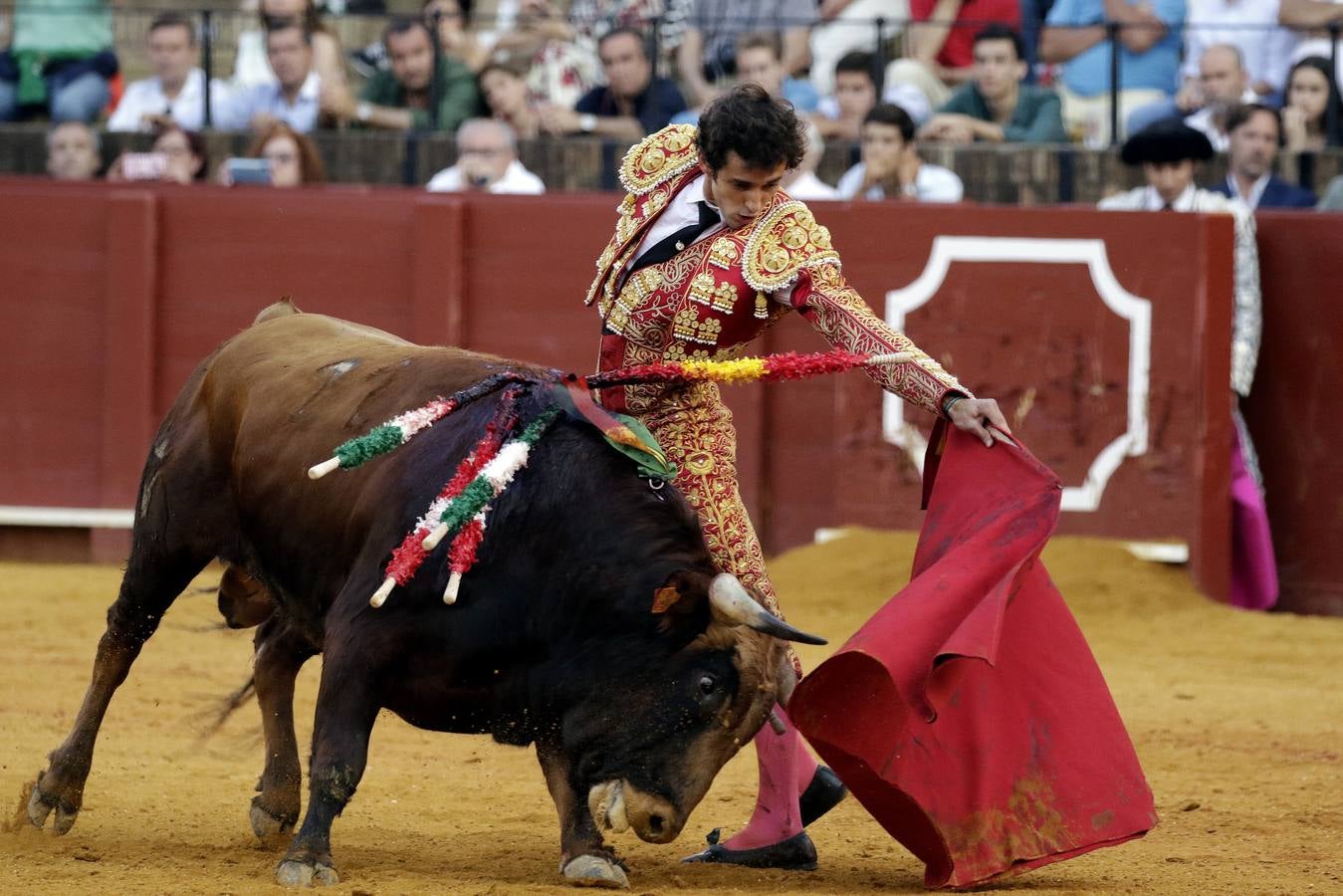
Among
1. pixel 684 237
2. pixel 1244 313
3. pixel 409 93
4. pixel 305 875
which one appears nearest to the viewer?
pixel 305 875

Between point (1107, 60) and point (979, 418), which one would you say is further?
point (1107, 60)

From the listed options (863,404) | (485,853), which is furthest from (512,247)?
(485,853)

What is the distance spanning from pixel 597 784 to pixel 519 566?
0.39 metres

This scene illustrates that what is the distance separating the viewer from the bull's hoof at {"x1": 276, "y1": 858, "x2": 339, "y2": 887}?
3.44 m

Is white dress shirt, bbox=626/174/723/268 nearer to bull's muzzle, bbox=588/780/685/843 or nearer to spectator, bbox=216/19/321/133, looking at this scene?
bull's muzzle, bbox=588/780/685/843

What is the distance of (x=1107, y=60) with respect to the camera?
8711 mm

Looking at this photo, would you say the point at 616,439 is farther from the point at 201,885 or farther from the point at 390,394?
the point at 201,885

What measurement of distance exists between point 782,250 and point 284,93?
5.90 m

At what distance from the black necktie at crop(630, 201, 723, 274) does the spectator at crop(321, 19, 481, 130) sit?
529 centimetres

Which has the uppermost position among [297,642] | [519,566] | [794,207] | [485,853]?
[794,207]

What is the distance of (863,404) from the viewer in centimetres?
753

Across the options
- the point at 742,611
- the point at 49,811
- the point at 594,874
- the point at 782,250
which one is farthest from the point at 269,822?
the point at 782,250

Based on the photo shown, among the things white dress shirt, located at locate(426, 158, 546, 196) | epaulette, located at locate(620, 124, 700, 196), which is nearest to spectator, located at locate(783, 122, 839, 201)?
white dress shirt, located at locate(426, 158, 546, 196)

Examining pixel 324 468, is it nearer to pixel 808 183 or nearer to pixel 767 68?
pixel 808 183
